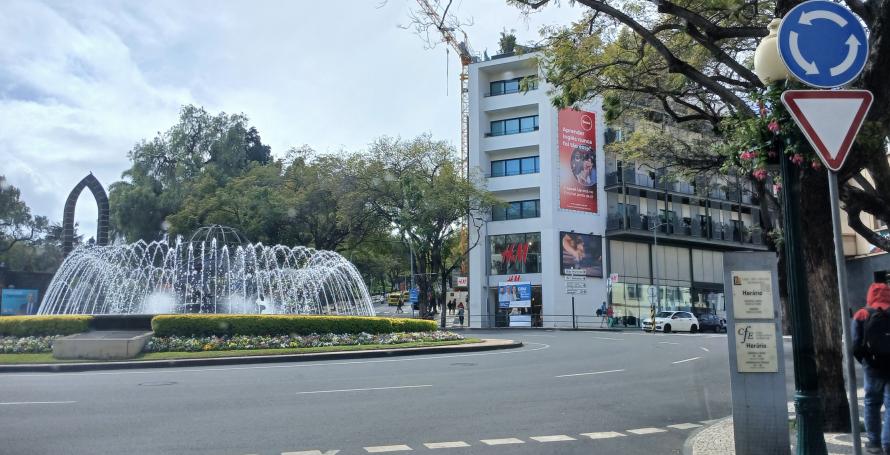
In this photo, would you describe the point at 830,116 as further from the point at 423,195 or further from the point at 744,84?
the point at 423,195

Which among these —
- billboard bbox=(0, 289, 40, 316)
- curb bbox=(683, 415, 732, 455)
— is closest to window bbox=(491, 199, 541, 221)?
billboard bbox=(0, 289, 40, 316)

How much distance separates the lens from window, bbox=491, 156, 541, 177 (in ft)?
164

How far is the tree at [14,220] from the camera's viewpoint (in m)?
54.5

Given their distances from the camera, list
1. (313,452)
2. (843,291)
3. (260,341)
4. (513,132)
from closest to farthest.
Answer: (843,291) < (313,452) < (260,341) < (513,132)

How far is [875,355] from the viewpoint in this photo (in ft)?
21.5

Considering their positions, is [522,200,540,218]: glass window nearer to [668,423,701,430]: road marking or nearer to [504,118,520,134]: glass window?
[504,118,520,134]: glass window

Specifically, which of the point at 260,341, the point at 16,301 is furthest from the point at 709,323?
the point at 16,301

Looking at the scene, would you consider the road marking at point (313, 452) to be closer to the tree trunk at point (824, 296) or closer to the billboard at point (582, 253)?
the tree trunk at point (824, 296)

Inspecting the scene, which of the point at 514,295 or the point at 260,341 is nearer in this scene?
the point at 260,341

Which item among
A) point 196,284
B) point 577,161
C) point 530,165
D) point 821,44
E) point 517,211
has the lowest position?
point 196,284

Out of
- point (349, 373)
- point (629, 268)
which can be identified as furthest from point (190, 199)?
point (349, 373)

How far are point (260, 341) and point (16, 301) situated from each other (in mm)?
32665

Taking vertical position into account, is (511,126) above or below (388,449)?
above

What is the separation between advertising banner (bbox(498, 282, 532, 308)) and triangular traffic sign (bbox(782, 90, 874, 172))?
43893mm
